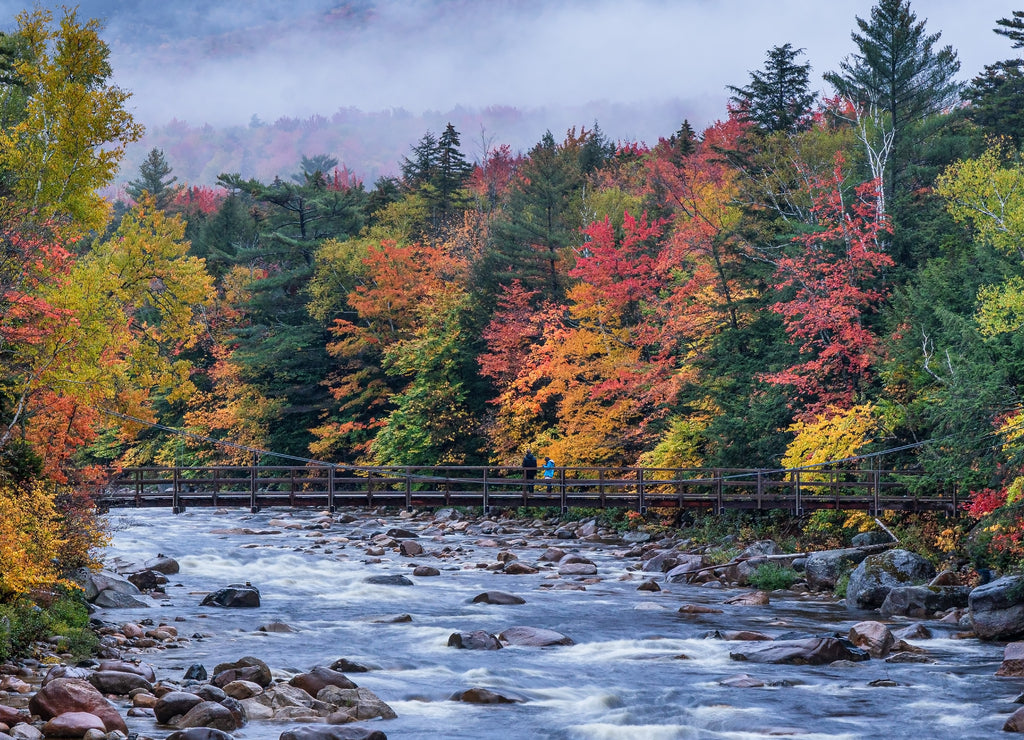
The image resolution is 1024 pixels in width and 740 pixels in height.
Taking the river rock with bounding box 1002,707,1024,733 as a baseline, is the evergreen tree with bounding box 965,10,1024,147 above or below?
above

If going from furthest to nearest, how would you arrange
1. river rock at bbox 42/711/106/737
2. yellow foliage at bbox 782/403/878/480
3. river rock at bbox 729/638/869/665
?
yellow foliage at bbox 782/403/878/480, river rock at bbox 729/638/869/665, river rock at bbox 42/711/106/737

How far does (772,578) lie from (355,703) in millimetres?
12714

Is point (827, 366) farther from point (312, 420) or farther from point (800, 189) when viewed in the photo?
point (312, 420)

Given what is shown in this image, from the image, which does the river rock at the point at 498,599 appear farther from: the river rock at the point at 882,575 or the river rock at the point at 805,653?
the river rock at the point at 882,575

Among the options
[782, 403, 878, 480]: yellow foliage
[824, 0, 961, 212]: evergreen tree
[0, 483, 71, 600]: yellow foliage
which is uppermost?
[824, 0, 961, 212]: evergreen tree

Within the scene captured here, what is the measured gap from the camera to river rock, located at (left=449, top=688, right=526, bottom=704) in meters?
13.6

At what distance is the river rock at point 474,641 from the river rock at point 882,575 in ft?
25.5

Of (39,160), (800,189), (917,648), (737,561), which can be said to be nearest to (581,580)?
(737,561)

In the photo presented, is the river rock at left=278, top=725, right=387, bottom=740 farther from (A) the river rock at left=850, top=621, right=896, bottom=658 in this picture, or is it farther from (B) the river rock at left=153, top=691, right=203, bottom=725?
(A) the river rock at left=850, top=621, right=896, bottom=658

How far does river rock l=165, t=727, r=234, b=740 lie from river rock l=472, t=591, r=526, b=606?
10162 mm

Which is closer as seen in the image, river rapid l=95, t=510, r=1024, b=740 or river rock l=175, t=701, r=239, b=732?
river rock l=175, t=701, r=239, b=732

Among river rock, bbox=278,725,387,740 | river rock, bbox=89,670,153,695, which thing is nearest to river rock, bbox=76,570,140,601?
river rock, bbox=89,670,153,695

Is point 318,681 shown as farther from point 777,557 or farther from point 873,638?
point 777,557

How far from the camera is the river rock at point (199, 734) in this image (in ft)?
35.5
